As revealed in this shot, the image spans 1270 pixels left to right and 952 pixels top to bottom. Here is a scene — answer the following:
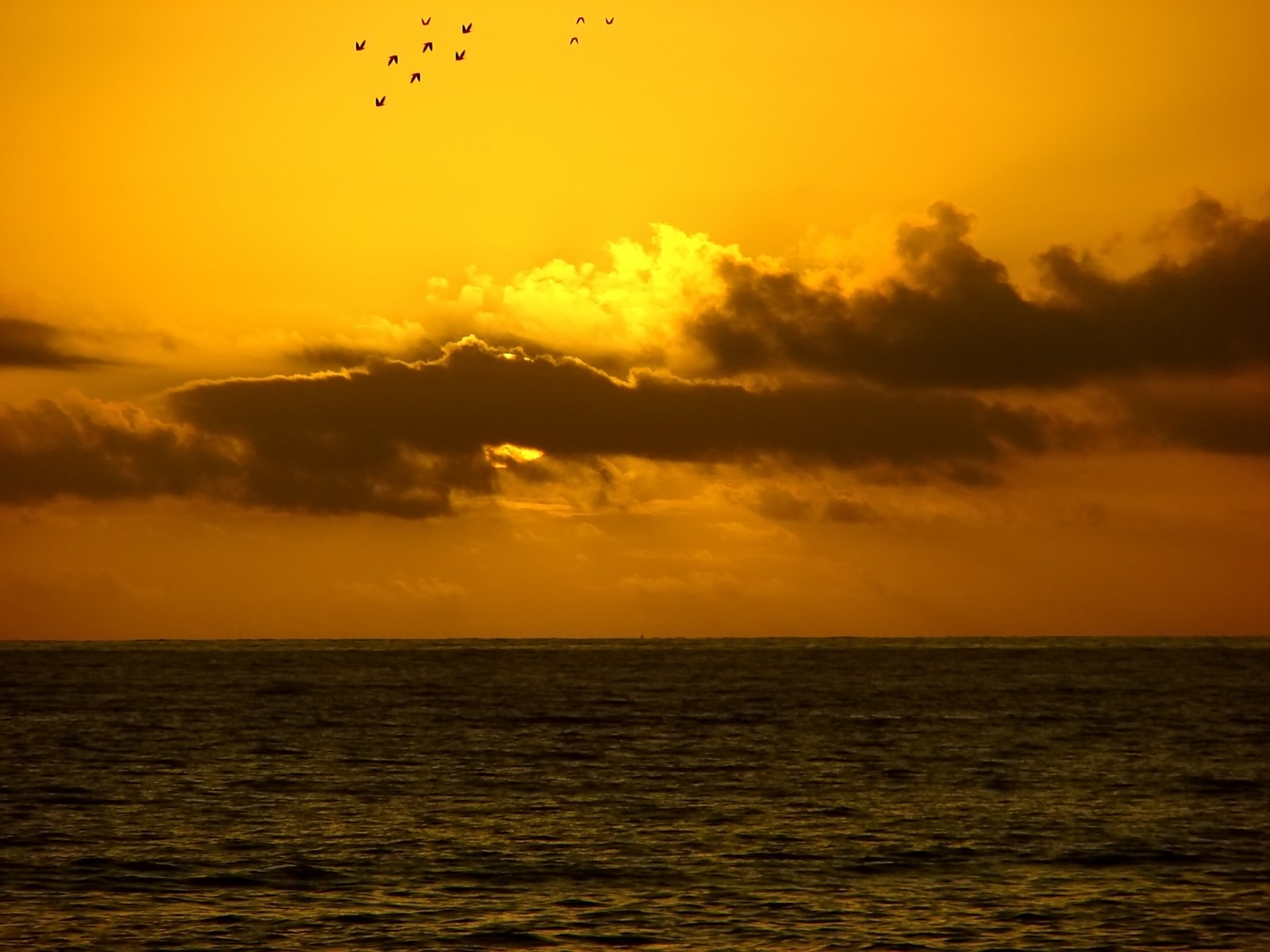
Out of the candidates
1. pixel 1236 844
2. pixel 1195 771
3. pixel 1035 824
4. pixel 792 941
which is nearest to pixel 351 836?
pixel 792 941

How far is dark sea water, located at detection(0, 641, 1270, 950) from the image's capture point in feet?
134

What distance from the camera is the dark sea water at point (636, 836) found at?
40719 mm

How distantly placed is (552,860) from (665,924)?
31.9 ft

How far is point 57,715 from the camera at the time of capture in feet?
396

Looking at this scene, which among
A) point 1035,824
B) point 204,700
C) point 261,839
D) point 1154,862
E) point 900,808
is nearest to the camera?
point 1154,862

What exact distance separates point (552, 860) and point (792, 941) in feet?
42.6

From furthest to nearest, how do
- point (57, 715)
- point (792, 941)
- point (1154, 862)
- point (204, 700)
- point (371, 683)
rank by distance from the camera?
point (371, 683)
point (204, 700)
point (57, 715)
point (1154, 862)
point (792, 941)

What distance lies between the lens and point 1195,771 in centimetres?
7631

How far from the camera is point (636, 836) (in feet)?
179

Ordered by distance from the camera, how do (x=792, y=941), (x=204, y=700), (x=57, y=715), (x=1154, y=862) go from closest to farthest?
(x=792, y=941) < (x=1154, y=862) < (x=57, y=715) < (x=204, y=700)

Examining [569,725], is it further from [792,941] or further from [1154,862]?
[792,941]

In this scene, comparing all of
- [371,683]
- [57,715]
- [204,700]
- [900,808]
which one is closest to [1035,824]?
[900,808]

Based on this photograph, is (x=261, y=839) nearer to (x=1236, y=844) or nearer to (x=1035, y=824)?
(x=1035, y=824)

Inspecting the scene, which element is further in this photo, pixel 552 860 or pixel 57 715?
pixel 57 715
